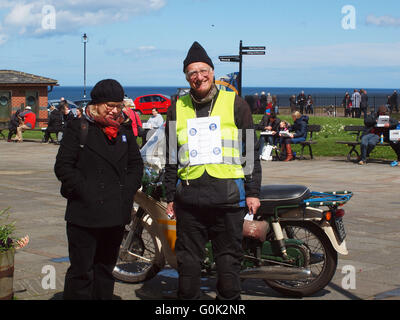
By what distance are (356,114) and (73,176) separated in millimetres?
37172

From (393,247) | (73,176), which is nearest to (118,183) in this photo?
(73,176)

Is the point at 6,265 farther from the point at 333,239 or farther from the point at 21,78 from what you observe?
the point at 21,78

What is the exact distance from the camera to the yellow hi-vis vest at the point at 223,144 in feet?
15.0

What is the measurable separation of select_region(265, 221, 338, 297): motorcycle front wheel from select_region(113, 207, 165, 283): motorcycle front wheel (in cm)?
100

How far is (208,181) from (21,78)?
124ft

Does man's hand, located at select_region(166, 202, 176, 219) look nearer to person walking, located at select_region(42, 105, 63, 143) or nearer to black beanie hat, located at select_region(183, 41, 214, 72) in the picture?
black beanie hat, located at select_region(183, 41, 214, 72)

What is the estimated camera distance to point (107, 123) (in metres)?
4.45

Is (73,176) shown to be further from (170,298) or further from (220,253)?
(170,298)

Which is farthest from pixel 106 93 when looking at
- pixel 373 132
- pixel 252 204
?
pixel 373 132

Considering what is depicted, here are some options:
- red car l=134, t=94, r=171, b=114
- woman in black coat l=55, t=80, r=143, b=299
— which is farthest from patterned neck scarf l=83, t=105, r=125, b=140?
red car l=134, t=94, r=171, b=114

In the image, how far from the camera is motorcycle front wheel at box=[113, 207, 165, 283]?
5.83 meters

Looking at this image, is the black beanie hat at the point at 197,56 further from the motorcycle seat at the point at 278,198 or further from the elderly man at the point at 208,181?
the motorcycle seat at the point at 278,198

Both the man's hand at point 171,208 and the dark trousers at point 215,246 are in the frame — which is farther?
the man's hand at point 171,208

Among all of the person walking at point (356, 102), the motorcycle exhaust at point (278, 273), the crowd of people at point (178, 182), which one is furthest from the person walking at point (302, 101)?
the crowd of people at point (178, 182)
